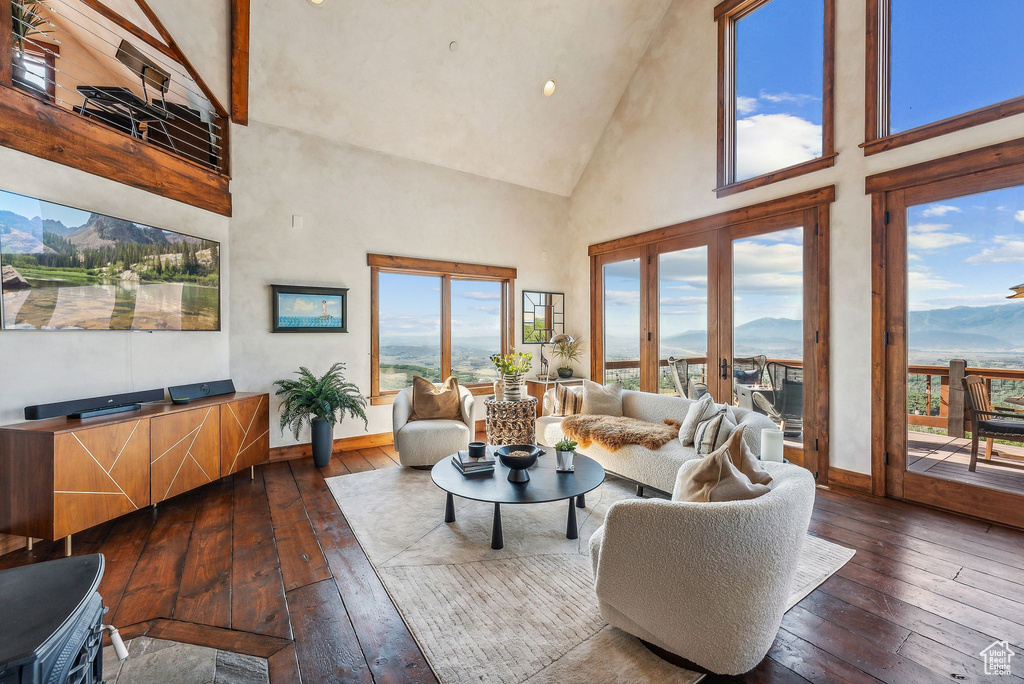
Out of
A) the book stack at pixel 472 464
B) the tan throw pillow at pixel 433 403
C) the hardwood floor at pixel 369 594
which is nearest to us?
the hardwood floor at pixel 369 594

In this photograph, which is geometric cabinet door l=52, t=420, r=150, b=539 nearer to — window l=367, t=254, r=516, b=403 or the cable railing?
the cable railing

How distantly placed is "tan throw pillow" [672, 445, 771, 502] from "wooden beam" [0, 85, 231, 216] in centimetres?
418

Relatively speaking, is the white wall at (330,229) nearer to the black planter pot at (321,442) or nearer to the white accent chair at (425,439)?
the black planter pot at (321,442)

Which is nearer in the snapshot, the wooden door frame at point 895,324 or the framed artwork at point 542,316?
the wooden door frame at point 895,324

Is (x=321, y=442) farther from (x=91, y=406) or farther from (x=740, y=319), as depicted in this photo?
(x=740, y=319)

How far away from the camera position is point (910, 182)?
325 cm

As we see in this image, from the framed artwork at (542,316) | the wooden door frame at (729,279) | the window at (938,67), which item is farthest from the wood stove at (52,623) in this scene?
the framed artwork at (542,316)

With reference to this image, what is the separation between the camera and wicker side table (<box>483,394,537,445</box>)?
447 cm

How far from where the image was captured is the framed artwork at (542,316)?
6.27 metres

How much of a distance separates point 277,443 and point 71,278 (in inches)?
87.1

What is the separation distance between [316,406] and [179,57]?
3.33m

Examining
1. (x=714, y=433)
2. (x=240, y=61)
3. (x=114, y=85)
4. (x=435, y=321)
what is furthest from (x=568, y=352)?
(x=114, y=85)

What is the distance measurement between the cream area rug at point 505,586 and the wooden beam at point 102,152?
295 cm

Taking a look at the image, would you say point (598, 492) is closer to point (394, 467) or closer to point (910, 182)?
point (394, 467)
